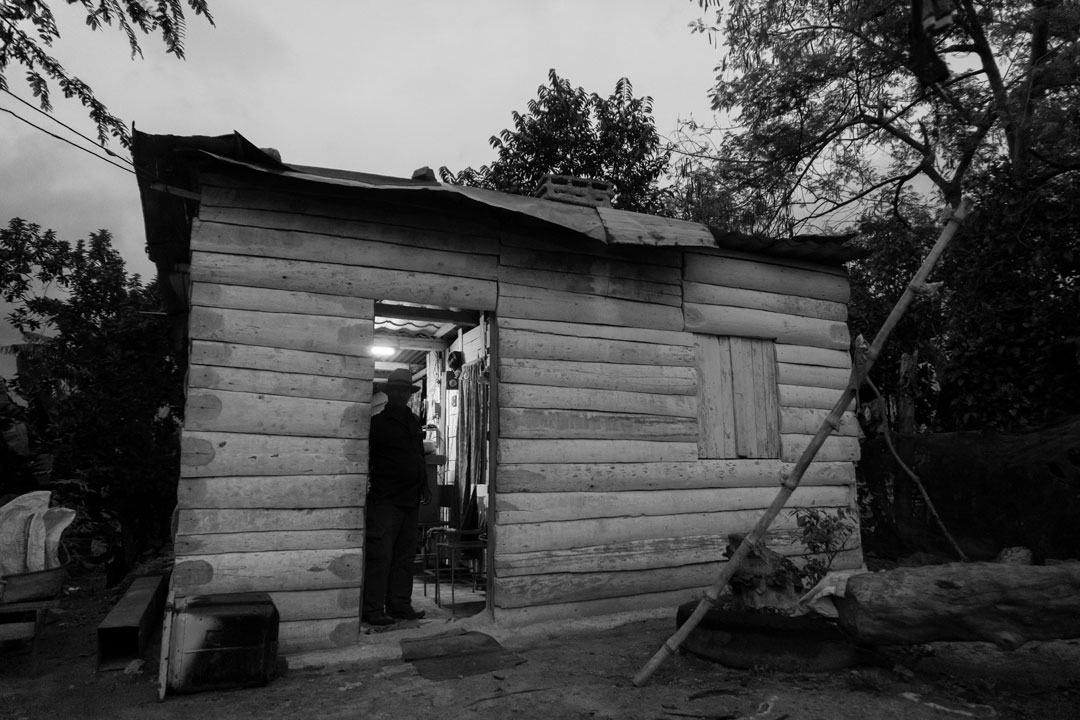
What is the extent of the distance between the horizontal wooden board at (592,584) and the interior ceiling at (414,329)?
258 centimetres

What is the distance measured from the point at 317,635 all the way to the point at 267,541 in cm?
85

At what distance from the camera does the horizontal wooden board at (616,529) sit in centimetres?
616

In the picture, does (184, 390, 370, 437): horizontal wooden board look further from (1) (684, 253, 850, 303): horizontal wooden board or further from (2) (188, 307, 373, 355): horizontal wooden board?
(1) (684, 253, 850, 303): horizontal wooden board

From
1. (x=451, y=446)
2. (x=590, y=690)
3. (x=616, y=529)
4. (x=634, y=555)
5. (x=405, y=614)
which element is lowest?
(x=590, y=690)

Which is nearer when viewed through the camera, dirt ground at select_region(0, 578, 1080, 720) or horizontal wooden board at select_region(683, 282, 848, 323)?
dirt ground at select_region(0, 578, 1080, 720)

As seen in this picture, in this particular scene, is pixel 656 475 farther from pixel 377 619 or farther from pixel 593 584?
pixel 377 619

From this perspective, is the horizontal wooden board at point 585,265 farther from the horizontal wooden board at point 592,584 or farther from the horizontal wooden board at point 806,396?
the horizontal wooden board at point 592,584

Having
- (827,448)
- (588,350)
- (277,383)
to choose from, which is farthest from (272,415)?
(827,448)

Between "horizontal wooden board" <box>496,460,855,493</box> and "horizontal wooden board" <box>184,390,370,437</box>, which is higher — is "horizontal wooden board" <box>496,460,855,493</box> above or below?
below

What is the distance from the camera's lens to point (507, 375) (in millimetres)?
6336

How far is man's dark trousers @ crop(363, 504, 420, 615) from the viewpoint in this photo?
246 inches

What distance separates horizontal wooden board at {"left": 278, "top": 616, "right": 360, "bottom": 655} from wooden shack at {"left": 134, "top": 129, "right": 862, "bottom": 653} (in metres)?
0.02

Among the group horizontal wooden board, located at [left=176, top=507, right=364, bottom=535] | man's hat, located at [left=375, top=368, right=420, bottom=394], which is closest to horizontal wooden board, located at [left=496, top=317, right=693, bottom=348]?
man's hat, located at [left=375, top=368, right=420, bottom=394]

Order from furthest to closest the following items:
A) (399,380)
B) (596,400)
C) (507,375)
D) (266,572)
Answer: (399,380) → (596,400) → (507,375) → (266,572)
